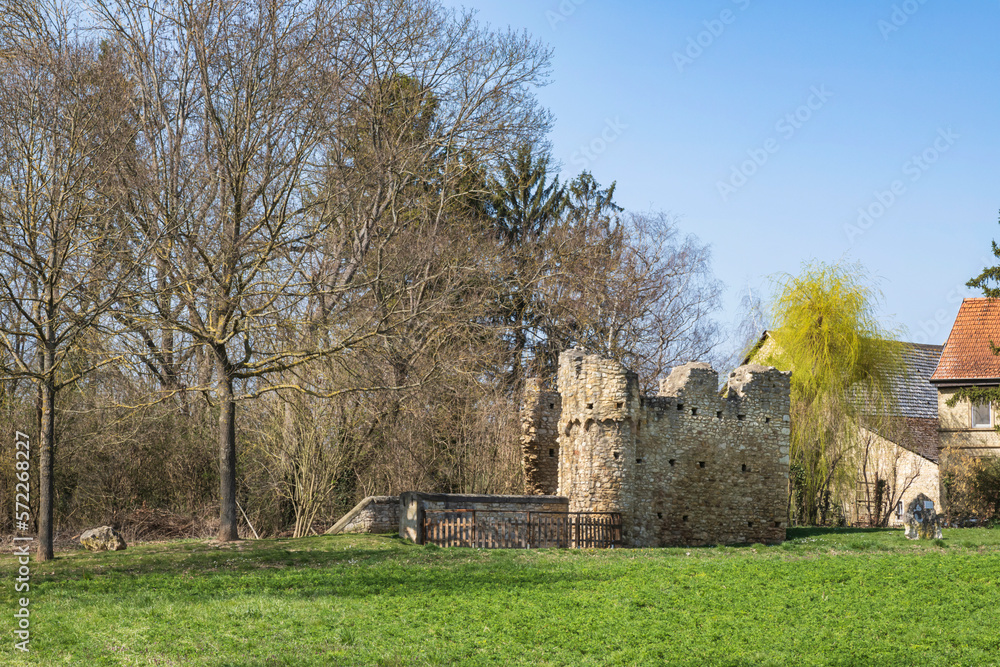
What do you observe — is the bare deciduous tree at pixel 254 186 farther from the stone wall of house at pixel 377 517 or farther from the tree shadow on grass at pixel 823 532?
the tree shadow on grass at pixel 823 532

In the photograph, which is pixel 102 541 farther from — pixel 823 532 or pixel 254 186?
pixel 823 532

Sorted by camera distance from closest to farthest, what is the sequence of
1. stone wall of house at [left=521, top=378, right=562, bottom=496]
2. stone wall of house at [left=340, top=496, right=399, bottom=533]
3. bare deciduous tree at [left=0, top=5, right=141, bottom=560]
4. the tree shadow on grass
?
bare deciduous tree at [left=0, top=5, right=141, bottom=560] → stone wall of house at [left=340, top=496, right=399, bottom=533] → stone wall of house at [left=521, top=378, right=562, bottom=496] → the tree shadow on grass

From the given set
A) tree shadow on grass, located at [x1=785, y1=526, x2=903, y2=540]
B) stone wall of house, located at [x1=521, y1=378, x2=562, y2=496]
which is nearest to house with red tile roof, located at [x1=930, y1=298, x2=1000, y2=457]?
tree shadow on grass, located at [x1=785, y1=526, x2=903, y2=540]

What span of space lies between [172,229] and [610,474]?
1005 cm

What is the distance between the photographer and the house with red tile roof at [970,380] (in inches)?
1305

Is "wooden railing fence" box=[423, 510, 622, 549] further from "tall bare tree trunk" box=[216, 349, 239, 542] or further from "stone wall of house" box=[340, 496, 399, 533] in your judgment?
"tall bare tree trunk" box=[216, 349, 239, 542]

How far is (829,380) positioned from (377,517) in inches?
722

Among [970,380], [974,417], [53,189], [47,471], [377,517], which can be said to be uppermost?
[53,189]

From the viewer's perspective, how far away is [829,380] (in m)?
32.7

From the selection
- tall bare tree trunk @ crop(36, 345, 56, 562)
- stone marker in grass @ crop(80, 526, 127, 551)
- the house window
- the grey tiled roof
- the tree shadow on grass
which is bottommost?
the tree shadow on grass

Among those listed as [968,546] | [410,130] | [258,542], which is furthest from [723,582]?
[410,130]

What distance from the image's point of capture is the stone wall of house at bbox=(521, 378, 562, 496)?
23.2 m

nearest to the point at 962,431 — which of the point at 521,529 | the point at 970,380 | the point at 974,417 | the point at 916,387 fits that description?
the point at 974,417

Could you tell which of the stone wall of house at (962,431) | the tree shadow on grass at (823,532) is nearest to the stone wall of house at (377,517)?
the tree shadow on grass at (823,532)
